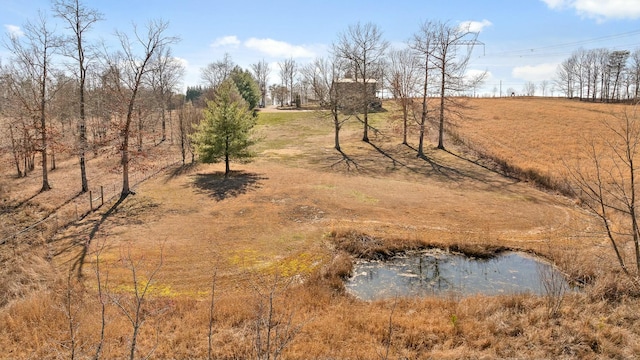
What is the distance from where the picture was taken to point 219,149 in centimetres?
2608

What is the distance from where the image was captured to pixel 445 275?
13742mm

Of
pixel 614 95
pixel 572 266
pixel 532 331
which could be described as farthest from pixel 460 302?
pixel 614 95

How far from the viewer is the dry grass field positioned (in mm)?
8555

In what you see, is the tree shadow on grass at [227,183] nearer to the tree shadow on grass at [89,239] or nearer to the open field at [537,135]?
the tree shadow on grass at [89,239]

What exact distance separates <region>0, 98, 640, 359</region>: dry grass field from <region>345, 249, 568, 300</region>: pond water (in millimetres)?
655

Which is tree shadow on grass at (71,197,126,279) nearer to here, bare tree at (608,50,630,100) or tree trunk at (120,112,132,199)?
tree trunk at (120,112,132,199)

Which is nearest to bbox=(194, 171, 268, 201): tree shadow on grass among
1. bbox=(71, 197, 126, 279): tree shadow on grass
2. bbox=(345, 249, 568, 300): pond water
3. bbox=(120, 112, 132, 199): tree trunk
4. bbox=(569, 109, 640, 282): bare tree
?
bbox=(120, 112, 132, 199): tree trunk

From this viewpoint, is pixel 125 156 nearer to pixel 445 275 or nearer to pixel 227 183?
pixel 227 183

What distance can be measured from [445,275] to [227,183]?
1597cm

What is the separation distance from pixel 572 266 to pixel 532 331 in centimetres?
523

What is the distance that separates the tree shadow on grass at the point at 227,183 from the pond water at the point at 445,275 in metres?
11.0

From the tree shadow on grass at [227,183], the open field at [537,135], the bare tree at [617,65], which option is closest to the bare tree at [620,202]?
the open field at [537,135]

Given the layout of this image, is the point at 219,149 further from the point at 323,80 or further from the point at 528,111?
the point at 528,111

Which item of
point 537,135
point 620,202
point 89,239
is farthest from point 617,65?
point 89,239
